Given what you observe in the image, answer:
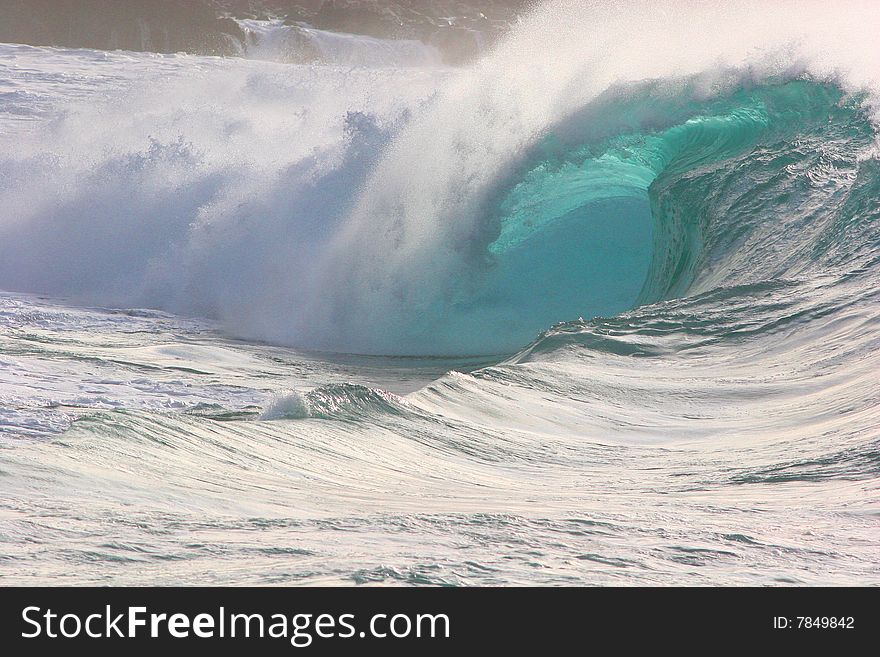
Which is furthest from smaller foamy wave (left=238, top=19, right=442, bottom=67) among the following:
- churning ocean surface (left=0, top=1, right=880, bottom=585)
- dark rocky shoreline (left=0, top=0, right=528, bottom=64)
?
churning ocean surface (left=0, top=1, right=880, bottom=585)

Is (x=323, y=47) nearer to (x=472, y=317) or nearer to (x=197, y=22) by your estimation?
(x=197, y=22)

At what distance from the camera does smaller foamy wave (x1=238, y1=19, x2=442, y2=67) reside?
2287 inches

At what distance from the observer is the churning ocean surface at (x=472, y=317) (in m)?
4.43

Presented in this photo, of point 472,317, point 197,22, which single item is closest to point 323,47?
point 197,22

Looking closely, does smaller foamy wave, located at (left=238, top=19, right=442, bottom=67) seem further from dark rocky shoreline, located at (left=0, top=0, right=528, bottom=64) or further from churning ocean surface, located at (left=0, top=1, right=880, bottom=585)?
churning ocean surface, located at (left=0, top=1, right=880, bottom=585)

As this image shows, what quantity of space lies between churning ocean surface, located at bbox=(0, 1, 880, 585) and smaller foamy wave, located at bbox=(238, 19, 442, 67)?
35.3 m

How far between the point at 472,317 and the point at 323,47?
48.4 metres

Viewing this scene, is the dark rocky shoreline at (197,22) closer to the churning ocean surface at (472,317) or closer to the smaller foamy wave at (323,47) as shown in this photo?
the smaller foamy wave at (323,47)

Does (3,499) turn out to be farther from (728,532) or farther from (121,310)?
(121,310)

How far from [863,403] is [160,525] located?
426 cm

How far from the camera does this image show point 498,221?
14.3 metres

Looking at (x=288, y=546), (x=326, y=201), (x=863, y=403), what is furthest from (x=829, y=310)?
(x=326, y=201)

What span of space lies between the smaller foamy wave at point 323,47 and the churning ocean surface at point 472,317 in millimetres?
35279

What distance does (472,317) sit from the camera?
43.9 feet
